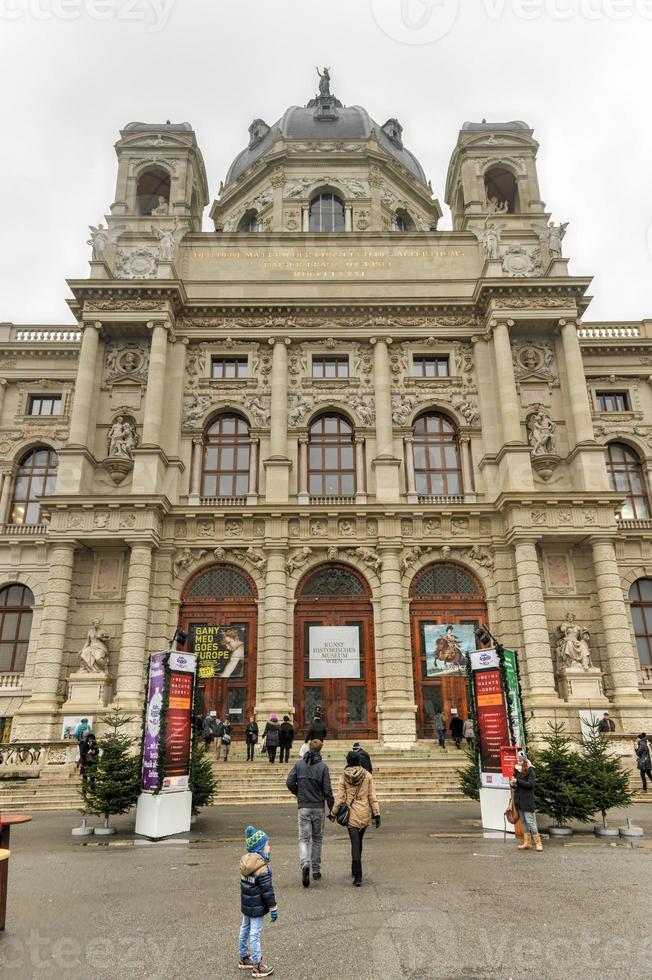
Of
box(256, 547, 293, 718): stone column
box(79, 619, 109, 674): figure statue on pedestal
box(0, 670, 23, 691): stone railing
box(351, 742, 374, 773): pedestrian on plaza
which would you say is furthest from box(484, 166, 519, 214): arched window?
box(0, 670, 23, 691): stone railing

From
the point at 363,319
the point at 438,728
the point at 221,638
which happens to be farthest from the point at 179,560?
the point at 363,319

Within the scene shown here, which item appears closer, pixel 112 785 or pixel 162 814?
pixel 162 814

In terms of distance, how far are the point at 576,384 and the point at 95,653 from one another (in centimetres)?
2211

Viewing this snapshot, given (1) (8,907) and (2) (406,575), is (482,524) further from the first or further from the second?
(1) (8,907)

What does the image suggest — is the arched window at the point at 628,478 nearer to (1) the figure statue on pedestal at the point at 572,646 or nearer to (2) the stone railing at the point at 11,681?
(1) the figure statue on pedestal at the point at 572,646

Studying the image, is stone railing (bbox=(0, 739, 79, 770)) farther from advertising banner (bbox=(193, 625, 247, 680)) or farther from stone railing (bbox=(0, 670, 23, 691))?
advertising banner (bbox=(193, 625, 247, 680))

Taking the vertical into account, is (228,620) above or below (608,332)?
below

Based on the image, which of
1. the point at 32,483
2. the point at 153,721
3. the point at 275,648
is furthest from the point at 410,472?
the point at 153,721

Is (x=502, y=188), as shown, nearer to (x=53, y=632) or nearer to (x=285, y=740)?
(x=285, y=740)

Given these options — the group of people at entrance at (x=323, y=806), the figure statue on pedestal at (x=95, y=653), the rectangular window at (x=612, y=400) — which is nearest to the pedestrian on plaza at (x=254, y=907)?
the group of people at entrance at (x=323, y=806)

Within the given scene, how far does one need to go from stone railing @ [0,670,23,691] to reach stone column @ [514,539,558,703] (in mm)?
19545

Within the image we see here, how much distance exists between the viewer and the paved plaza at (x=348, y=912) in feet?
20.7

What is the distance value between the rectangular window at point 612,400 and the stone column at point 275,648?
1704cm

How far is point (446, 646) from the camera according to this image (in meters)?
26.4
